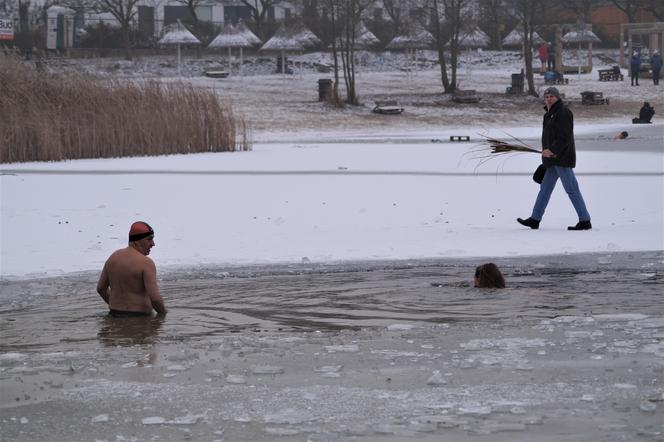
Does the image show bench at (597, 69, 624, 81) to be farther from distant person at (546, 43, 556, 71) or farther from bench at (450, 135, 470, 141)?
bench at (450, 135, 470, 141)

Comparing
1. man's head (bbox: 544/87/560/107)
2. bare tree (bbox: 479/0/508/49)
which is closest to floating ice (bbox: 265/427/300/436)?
man's head (bbox: 544/87/560/107)

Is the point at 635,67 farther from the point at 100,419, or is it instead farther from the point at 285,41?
the point at 100,419

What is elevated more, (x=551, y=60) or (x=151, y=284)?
(x=551, y=60)

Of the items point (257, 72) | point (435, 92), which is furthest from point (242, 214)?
point (257, 72)

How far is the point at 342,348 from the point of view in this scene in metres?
8.58

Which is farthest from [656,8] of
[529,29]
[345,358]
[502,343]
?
[345,358]

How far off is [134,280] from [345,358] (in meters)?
2.35

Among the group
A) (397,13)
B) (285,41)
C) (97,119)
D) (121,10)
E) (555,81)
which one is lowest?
(97,119)

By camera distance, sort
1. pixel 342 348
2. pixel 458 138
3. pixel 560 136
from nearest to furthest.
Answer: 1. pixel 342 348
2. pixel 560 136
3. pixel 458 138

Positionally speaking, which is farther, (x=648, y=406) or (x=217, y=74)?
(x=217, y=74)

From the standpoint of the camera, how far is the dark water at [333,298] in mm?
9570

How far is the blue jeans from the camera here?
14398 millimetres

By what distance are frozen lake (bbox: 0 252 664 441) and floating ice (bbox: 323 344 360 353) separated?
3cm

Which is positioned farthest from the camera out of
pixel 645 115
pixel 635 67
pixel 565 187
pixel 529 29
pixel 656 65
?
pixel 529 29
